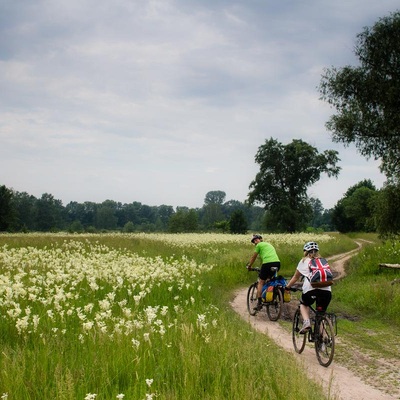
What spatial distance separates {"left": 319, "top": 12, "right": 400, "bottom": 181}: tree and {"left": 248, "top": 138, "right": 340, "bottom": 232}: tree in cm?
4337

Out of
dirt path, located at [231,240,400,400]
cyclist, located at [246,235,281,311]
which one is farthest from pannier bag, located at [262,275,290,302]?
dirt path, located at [231,240,400,400]

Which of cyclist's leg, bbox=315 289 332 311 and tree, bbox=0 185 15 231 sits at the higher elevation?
tree, bbox=0 185 15 231

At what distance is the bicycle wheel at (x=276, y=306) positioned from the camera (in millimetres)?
12172

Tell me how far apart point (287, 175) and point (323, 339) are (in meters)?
61.6

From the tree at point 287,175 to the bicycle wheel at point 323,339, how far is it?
2330 inches

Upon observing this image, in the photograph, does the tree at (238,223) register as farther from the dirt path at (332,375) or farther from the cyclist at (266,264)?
the dirt path at (332,375)

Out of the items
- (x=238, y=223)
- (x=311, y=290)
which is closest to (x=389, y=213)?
(x=311, y=290)

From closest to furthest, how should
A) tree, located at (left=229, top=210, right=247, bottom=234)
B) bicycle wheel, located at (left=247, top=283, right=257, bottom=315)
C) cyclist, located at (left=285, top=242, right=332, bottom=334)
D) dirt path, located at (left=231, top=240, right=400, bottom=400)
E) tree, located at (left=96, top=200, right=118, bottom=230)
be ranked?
dirt path, located at (left=231, top=240, right=400, bottom=400)
cyclist, located at (left=285, top=242, right=332, bottom=334)
bicycle wheel, located at (left=247, top=283, right=257, bottom=315)
tree, located at (left=229, top=210, right=247, bottom=234)
tree, located at (left=96, top=200, right=118, bottom=230)

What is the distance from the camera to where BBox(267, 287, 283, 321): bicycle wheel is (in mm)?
12172

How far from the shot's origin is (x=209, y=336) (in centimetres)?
688

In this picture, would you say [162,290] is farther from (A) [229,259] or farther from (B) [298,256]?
(B) [298,256]

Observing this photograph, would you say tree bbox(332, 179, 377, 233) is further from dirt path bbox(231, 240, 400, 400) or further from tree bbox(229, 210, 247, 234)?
dirt path bbox(231, 240, 400, 400)

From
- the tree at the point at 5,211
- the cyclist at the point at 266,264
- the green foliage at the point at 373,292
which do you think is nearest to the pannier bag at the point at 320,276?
the cyclist at the point at 266,264

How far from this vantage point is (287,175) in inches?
2699
